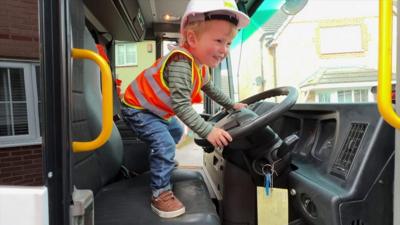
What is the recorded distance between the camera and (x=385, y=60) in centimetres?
62

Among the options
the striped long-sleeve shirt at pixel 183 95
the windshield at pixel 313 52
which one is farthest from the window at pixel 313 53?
the striped long-sleeve shirt at pixel 183 95

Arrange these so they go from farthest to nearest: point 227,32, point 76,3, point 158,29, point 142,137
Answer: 1. point 158,29
2. point 142,137
3. point 227,32
4. point 76,3

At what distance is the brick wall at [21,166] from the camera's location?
613 mm

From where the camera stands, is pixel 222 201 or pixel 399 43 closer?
pixel 399 43

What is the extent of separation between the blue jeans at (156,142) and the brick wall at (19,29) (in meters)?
0.69

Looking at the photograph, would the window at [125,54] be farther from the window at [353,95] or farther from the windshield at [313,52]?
the window at [353,95]

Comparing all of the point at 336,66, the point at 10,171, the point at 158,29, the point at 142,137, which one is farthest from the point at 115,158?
the point at 158,29

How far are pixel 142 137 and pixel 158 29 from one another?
4.98 ft

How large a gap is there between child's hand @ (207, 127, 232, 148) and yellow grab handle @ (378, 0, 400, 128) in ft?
1.64

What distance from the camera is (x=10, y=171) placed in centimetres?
65

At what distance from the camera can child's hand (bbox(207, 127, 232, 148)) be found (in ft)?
3.40

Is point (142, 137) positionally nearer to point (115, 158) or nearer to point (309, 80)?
point (115, 158)

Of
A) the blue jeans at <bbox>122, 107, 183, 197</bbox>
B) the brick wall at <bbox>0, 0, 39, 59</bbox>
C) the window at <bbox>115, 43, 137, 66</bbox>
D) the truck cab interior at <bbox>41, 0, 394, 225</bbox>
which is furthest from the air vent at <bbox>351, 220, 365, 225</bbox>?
the window at <bbox>115, 43, 137, 66</bbox>

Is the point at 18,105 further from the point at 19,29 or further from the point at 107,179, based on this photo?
the point at 107,179
